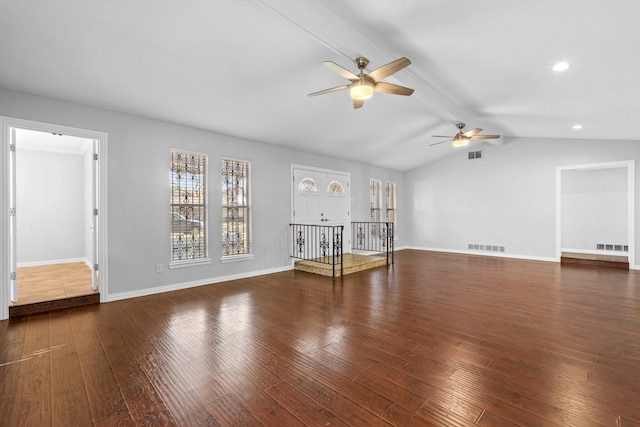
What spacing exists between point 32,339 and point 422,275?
5.86 meters

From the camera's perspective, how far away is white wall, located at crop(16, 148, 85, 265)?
6.29 metres

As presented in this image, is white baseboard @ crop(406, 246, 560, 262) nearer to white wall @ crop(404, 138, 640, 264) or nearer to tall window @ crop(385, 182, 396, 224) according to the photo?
white wall @ crop(404, 138, 640, 264)

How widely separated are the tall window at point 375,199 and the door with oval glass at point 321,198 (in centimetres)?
127

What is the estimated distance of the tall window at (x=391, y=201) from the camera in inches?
383

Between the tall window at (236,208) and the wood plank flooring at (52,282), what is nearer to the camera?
the wood plank flooring at (52,282)

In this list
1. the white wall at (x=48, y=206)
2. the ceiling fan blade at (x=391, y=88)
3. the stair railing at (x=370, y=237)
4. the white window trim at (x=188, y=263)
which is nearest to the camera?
the ceiling fan blade at (x=391, y=88)

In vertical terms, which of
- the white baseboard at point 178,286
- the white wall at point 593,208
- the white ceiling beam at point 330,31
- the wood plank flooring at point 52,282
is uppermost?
the white ceiling beam at point 330,31

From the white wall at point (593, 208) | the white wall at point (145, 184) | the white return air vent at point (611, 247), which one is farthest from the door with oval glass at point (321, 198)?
the white return air vent at point (611, 247)

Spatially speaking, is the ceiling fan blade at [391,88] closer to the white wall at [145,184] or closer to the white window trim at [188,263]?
the white wall at [145,184]

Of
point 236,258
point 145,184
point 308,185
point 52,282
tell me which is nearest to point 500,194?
point 308,185

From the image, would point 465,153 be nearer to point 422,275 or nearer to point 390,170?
point 390,170

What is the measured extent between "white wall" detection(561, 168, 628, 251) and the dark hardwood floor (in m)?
4.15

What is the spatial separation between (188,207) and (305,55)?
10.8 feet

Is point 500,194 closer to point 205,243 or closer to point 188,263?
point 205,243
